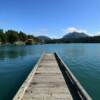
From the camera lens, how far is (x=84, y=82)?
→ 48.8ft

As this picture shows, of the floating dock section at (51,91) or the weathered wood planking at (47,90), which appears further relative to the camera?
the weathered wood planking at (47,90)

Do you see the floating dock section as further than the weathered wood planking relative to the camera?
No

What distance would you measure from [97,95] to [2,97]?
5876mm

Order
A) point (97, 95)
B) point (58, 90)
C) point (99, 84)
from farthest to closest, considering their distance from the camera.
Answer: point (99, 84)
point (97, 95)
point (58, 90)

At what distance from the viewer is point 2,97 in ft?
36.4

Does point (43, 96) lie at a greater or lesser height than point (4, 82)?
greater

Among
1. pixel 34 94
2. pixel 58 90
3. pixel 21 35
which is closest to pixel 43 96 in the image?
pixel 34 94

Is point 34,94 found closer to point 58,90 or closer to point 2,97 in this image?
point 58,90

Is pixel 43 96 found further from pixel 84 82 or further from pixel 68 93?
pixel 84 82

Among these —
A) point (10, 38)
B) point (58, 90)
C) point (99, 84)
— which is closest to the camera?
point (58, 90)

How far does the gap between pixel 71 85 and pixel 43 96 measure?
2534 millimetres

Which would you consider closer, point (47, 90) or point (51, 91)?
point (51, 91)

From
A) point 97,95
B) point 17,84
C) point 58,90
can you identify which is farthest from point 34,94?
point 17,84

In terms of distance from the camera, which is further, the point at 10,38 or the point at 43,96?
the point at 10,38
